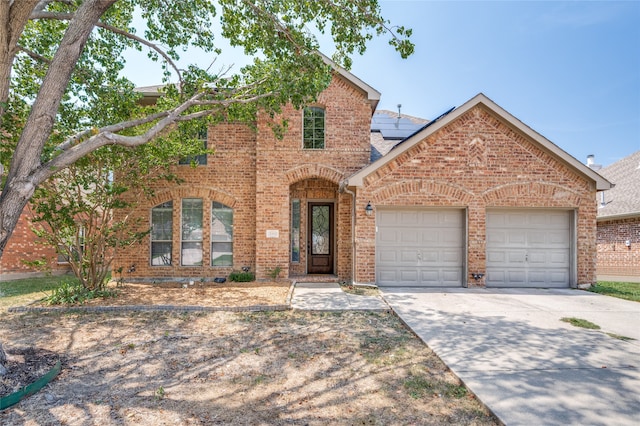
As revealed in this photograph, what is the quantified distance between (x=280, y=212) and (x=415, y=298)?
183 inches

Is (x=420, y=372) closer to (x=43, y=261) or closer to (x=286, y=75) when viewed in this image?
(x=286, y=75)

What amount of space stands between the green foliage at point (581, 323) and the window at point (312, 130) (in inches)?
294

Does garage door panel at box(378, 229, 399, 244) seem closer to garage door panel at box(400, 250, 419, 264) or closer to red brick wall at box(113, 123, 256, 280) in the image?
garage door panel at box(400, 250, 419, 264)

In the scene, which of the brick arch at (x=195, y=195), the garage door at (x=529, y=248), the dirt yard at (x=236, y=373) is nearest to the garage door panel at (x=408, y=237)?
the garage door at (x=529, y=248)

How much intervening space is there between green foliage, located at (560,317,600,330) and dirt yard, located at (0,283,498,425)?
312 cm

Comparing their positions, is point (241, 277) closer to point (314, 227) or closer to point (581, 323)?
point (314, 227)

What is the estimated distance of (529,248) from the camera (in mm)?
9656

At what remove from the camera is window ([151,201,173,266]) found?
1067cm

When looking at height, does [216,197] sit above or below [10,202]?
above

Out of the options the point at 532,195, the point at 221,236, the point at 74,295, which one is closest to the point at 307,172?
the point at 221,236

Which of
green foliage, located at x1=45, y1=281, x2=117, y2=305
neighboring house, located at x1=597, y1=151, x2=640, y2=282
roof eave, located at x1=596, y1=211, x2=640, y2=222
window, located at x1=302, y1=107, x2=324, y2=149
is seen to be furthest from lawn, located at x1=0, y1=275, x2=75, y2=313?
roof eave, located at x1=596, y1=211, x2=640, y2=222

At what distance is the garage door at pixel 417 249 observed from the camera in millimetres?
9555

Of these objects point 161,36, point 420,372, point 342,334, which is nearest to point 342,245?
point 342,334

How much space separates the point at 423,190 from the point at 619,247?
11.5 metres
